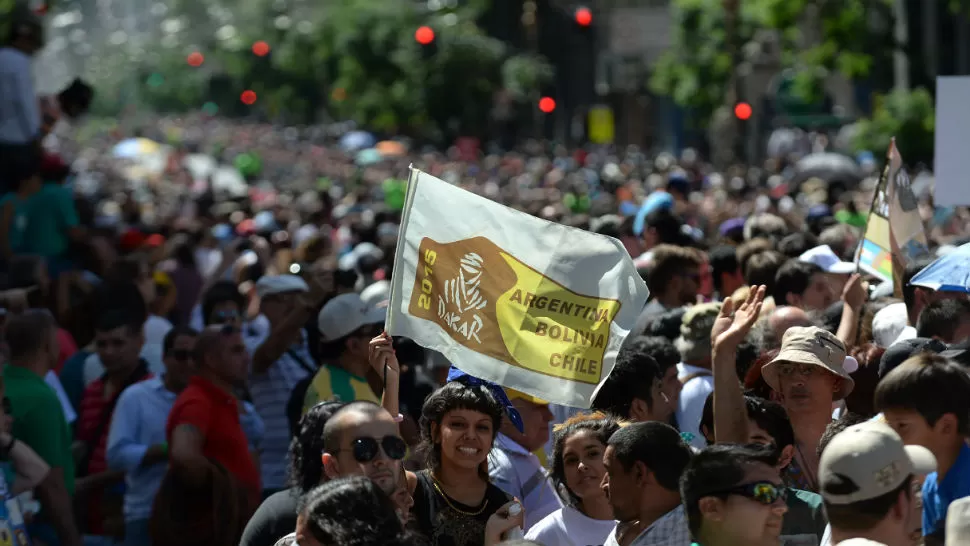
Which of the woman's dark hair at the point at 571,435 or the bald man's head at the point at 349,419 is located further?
the woman's dark hair at the point at 571,435

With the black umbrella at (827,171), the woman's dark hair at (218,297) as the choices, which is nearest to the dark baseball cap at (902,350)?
the woman's dark hair at (218,297)

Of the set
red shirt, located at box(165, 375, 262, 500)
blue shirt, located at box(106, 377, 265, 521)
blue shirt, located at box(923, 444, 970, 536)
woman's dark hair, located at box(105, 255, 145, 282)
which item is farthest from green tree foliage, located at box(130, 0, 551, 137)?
blue shirt, located at box(923, 444, 970, 536)

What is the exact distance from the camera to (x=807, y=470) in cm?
627

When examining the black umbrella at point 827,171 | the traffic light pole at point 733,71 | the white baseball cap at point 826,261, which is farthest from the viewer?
the traffic light pole at point 733,71

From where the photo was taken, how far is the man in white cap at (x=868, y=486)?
14.3 feet

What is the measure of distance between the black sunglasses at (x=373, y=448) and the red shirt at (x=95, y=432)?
370cm

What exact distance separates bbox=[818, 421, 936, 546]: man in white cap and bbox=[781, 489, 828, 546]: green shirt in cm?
106

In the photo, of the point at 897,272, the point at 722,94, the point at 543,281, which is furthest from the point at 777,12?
the point at 543,281

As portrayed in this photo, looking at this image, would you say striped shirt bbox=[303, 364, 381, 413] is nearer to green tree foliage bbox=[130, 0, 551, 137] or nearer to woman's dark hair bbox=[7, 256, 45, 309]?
woman's dark hair bbox=[7, 256, 45, 309]

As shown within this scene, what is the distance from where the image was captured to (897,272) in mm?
8992

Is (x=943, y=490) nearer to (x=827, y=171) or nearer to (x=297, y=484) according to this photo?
(x=297, y=484)

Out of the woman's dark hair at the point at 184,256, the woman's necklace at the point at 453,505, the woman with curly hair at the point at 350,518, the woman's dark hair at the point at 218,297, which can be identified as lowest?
the woman's dark hair at the point at 184,256

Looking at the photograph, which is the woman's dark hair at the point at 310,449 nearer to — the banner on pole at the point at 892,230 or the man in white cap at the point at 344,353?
the man in white cap at the point at 344,353

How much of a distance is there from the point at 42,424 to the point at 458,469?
278cm
